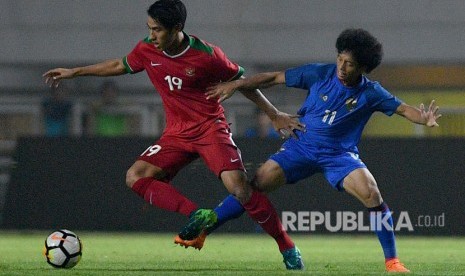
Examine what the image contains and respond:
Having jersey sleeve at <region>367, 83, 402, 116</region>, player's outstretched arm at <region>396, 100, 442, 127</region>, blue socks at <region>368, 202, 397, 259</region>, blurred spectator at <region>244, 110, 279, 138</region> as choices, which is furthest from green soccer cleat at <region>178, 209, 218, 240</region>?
blurred spectator at <region>244, 110, 279, 138</region>

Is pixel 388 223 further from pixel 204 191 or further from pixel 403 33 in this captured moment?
pixel 403 33

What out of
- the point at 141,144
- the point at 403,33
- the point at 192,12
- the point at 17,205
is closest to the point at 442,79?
the point at 403,33

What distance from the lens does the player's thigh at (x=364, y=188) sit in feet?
28.8

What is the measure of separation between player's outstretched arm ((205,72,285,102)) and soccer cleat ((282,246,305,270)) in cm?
112

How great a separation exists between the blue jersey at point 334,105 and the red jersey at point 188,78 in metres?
0.61

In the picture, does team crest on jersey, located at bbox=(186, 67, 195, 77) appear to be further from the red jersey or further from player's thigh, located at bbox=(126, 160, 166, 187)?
player's thigh, located at bbox=(126, 160, 166, 187)

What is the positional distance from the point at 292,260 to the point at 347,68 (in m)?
1.34

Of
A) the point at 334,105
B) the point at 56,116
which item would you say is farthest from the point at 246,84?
the point at 56,116

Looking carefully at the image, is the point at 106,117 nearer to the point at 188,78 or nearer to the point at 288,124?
the point at 188,78

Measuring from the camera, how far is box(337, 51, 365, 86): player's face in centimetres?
877

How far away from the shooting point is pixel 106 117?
15.5 meters

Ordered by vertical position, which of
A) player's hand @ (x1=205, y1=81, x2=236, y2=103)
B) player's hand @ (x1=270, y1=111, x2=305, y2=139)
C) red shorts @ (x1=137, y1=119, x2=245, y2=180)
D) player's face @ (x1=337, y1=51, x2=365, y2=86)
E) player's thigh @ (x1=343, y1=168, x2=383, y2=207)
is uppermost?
player's face @ (x1=337, y1=51, x2=365, y2=86)

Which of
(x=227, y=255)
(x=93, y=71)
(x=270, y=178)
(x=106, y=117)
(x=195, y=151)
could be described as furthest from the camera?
(x=106, y=117)

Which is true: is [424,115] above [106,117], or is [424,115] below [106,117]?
above
